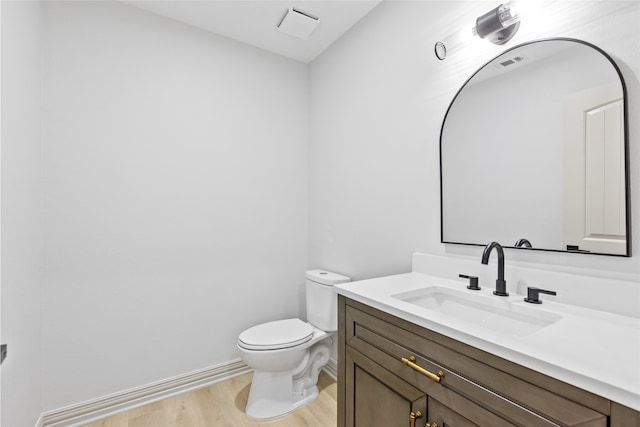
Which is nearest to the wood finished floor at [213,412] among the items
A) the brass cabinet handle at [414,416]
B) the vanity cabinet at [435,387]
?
the vanity cabinet at [435,387]

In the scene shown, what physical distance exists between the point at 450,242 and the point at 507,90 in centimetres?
68

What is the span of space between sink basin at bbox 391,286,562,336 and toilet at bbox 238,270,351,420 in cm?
79

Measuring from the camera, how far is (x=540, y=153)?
114 cm

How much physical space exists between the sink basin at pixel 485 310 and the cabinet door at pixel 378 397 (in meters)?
0.28

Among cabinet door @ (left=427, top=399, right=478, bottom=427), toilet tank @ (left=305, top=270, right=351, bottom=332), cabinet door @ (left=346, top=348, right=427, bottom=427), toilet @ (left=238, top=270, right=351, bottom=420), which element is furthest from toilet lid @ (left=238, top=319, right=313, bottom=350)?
cabinet door @ (left=427, top=399, right=478, bottom=427)

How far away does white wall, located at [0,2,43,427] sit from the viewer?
1.14m

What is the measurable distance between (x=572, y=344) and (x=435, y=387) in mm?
363

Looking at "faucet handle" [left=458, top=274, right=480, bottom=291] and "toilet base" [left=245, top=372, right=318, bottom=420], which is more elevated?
"faucet handle" [left=458, top=274, right=480, bottom=291]

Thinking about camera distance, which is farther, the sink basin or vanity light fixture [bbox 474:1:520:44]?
vanity light fixture [bbox 474:1:520:44]

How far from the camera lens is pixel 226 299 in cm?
217

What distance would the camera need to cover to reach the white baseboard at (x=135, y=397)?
165 centimetres

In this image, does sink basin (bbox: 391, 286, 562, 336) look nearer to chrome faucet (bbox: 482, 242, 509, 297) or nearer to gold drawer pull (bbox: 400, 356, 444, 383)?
chrome faucet (bbox: 482, 242, 509, 297)

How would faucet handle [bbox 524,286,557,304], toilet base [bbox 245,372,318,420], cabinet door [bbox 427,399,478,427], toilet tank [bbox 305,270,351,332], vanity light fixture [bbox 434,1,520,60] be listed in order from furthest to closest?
toilet tank [bbox 305,270,351,332] → toilet base [bbox 245,372,318,420] → vanity light fixture [bbox 434,1,520,60] → faucet handle [bbox 524,286,557,304] → cabinet door [bbox 427,399,478,427]

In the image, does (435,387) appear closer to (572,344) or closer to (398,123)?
(572,344)
